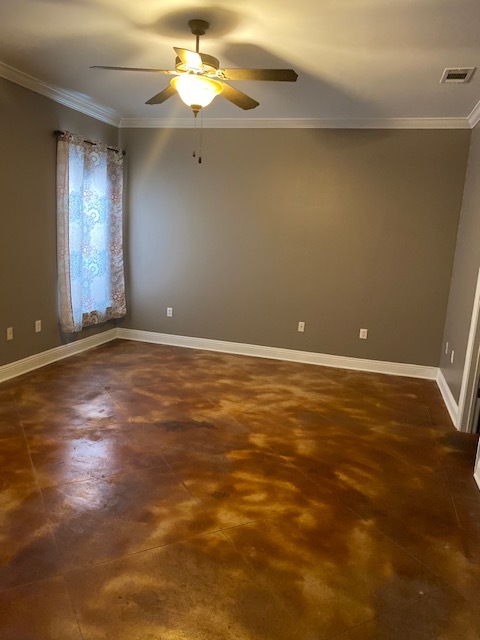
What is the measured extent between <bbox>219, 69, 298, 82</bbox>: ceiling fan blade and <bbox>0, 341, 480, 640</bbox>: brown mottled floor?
2.28 metres

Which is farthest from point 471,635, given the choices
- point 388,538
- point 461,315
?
point 461,315

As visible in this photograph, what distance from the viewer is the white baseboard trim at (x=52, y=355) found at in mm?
4109

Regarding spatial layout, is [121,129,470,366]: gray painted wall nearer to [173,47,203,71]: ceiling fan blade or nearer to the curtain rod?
the curtain rod

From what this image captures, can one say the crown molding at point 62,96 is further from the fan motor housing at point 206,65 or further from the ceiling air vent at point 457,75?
the ceiling air vent at point 457,75

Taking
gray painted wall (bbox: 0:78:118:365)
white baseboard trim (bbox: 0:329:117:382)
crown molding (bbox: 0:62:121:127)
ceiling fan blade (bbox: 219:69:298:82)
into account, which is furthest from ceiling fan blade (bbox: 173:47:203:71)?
white baseboard trim (bbox: 0:329:117:382)

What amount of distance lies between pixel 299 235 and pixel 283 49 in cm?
221

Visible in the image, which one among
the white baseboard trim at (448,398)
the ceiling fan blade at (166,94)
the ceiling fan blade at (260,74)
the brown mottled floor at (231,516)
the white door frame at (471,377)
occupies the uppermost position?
the ceiling fan blade at (260,74)

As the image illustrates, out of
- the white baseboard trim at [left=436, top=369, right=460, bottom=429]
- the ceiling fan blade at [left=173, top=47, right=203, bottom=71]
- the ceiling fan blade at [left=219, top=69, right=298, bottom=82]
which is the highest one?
the ceiling fan blade at [left=173, top=47, right=203, bottom=71]

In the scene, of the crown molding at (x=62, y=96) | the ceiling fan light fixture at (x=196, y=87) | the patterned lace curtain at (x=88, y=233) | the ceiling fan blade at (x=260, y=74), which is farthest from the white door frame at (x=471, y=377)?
the crown molding at (x=62, y=96)

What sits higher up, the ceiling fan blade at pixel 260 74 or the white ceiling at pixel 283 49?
the white ceiling at pixel 283 49

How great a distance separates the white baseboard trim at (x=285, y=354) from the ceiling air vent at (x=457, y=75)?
269 cm

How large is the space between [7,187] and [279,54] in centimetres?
249

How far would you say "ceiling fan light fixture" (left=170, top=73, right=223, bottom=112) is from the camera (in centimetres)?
259

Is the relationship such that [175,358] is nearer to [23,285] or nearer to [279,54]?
[23,285]
